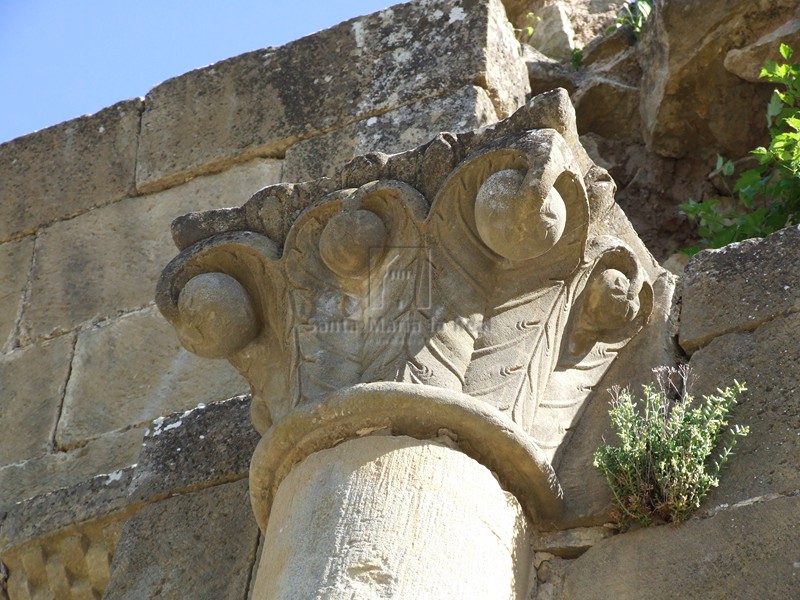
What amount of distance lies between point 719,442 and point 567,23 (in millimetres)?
4030

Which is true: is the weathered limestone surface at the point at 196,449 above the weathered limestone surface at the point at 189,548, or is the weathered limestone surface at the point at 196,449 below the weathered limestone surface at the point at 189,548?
above

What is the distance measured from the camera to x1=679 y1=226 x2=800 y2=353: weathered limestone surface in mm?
3816

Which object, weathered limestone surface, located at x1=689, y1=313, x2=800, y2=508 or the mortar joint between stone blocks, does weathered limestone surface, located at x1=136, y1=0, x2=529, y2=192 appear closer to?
the mortar joint between stone blocks

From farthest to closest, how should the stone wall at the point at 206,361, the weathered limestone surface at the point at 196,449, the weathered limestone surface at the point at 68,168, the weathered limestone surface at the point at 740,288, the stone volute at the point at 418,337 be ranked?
the weathered limestone surface at the point at 68,168 < the weathered limestone surface at the point at 196,449 < the weathered limestone surface at the point at 740,288 < the stone wall at the point at 206,361 < the stone volute at the point at 418,337

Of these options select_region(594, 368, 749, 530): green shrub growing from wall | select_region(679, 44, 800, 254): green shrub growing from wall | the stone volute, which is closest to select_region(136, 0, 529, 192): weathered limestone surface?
select_region(679, 44, 800, 254): green shrub growing from wall

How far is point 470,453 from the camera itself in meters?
3.53

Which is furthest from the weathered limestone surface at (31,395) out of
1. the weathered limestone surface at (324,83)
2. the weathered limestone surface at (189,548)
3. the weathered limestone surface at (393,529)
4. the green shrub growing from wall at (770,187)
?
the green shrub growing from wall at (770,187)

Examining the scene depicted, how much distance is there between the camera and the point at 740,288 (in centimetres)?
391

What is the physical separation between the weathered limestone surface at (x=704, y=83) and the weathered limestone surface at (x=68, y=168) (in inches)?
85.8

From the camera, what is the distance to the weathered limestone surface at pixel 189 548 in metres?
4.08

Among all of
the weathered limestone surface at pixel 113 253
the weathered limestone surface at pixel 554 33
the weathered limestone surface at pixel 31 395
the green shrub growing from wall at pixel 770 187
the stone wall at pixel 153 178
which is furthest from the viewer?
the weathered limestone surface at pixel 554 33

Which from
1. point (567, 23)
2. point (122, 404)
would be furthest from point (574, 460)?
point (567, 23)

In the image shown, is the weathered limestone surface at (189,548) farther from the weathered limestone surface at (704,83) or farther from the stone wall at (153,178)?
the weathered limestone surface at (704,83)

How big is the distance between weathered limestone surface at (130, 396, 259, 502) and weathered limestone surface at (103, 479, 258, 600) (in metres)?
0.05
